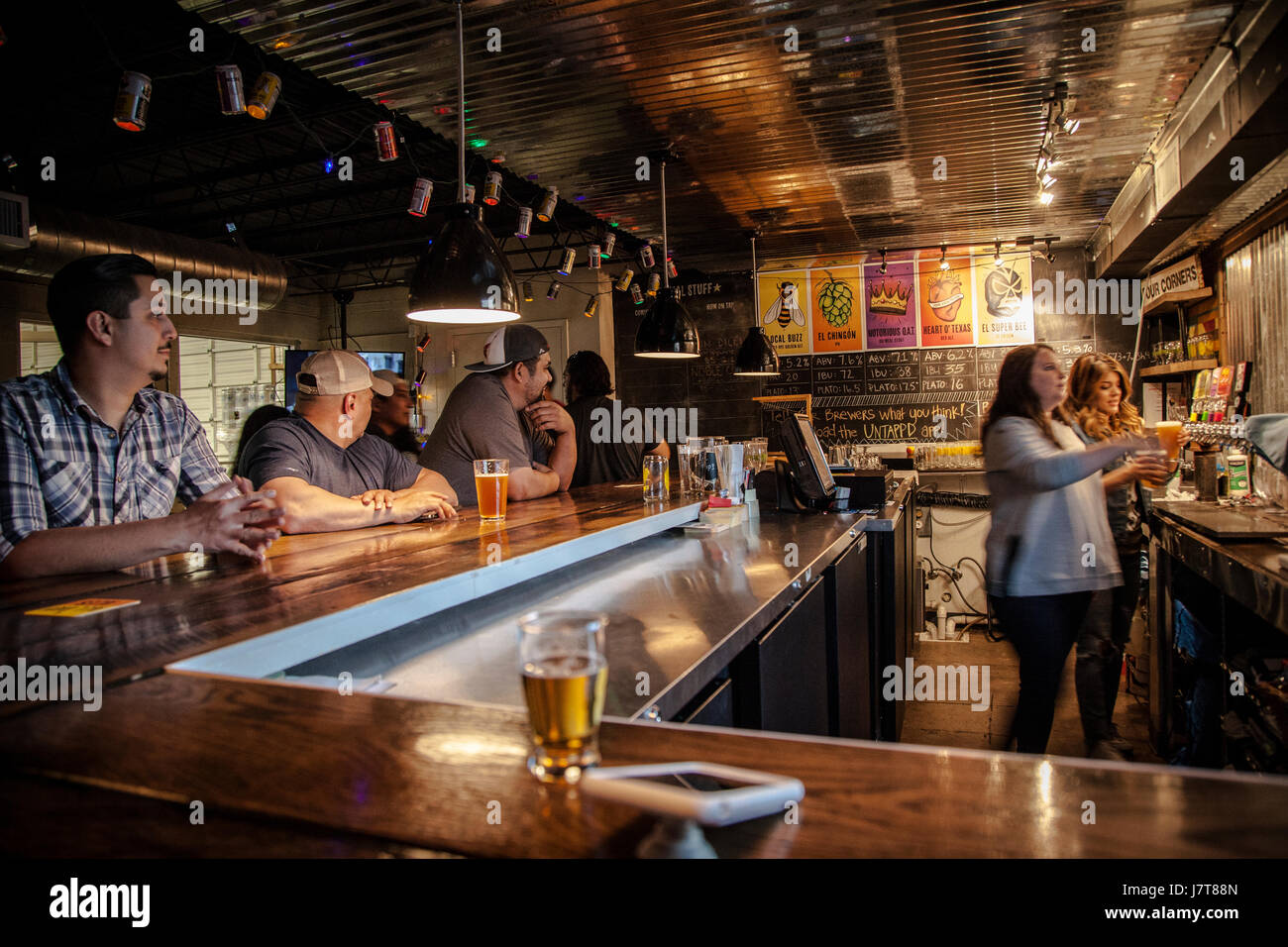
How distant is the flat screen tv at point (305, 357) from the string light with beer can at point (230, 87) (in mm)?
6661

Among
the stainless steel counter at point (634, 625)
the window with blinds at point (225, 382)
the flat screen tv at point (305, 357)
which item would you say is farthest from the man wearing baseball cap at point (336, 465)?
the window with blinds at point (225, 382)

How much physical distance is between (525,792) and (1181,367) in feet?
21.3

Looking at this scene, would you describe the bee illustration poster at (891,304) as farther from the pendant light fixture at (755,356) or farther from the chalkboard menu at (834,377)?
the pendant light fixture at (755,356)

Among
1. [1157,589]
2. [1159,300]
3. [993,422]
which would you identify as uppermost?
[1159,300]

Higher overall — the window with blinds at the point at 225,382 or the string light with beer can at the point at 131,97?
the string light with beer can at the point at 131,97

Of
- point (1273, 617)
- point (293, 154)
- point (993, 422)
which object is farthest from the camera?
point (293, 154)

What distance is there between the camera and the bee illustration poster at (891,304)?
7.96 meters

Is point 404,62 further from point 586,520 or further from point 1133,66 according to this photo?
point 1133,66

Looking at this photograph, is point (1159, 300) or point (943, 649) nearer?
point (943, 649)

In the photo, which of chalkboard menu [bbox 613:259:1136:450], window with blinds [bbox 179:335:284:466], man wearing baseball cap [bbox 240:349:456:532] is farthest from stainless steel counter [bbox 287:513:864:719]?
window with blinds [bbox 179:335:284:466]

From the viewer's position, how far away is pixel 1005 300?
7727mm

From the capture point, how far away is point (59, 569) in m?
1.61

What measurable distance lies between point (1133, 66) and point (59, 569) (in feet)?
15.3
